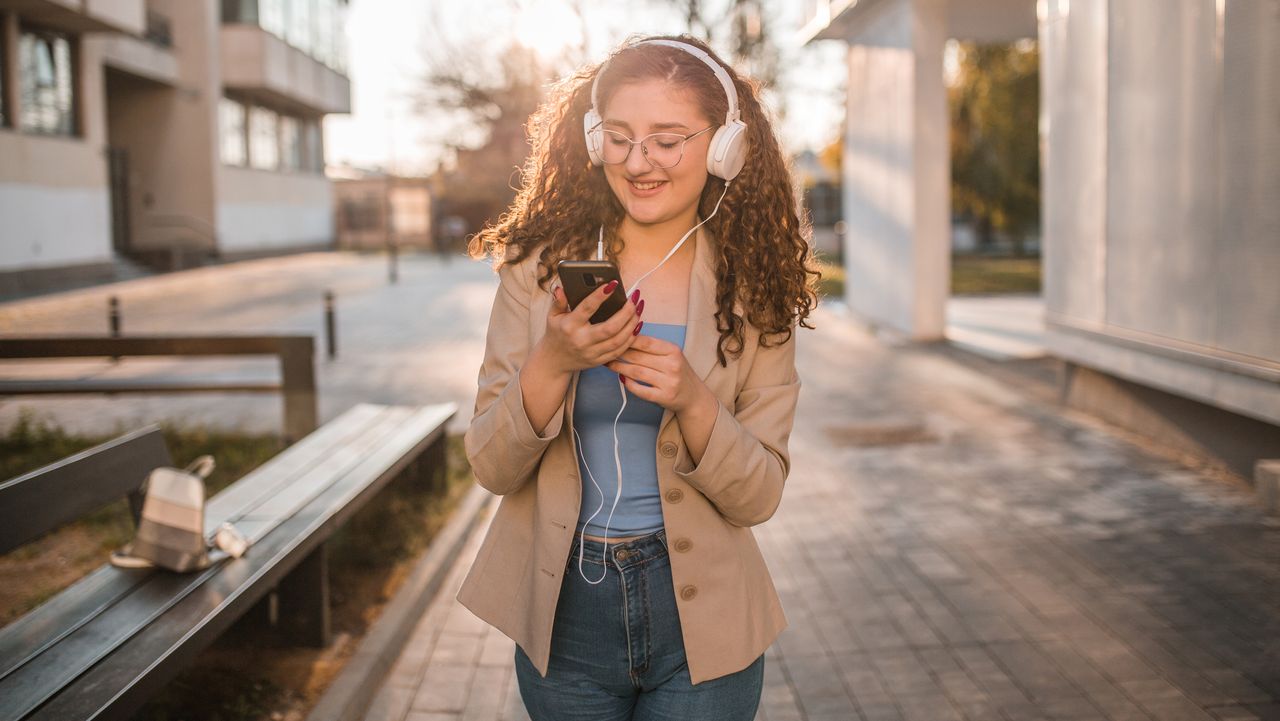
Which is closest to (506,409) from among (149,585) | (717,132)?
(717,132)

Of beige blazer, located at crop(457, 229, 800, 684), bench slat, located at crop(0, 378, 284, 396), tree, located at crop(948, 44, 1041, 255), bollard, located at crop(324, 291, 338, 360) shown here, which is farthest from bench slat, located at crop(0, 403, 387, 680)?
tree, located at crop(948, 44, 1041, 255)

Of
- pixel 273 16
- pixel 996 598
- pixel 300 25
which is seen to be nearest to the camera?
pixel 996 598

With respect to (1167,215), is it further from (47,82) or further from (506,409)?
(47,82)

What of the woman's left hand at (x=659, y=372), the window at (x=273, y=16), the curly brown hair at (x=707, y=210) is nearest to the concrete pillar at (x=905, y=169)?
the curly brown hair at (x=707, y=210)

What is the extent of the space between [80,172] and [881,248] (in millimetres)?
19255

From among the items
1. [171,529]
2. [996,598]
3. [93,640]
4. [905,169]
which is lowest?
[996,598]

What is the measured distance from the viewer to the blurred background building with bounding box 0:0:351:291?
2459 centimetres

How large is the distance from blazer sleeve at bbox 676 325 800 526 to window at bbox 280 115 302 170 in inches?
1763

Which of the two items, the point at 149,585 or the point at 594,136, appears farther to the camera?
the point at 149,585

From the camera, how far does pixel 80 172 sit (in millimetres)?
26719

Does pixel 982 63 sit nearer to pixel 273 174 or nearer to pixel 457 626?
pixel 273 174

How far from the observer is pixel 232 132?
1538 inches

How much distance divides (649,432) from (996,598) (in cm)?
368

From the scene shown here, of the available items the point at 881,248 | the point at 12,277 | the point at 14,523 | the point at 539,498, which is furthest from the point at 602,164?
the point at 12,277
